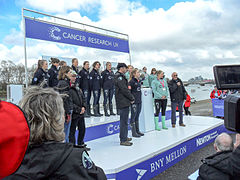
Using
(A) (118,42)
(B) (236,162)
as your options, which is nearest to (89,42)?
(A) (118,42)

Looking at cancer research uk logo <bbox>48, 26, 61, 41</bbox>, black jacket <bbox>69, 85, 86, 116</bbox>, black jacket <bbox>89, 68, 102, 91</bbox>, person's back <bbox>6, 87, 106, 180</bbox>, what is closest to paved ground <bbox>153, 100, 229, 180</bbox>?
black jacket <bbox>69, 85, 86, 116</bbox>

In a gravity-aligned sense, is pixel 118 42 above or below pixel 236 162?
above

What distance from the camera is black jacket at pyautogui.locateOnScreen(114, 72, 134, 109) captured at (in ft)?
13.7

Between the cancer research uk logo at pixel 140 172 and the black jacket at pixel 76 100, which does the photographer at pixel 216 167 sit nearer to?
the cancer research uk logo at pixel 140 172

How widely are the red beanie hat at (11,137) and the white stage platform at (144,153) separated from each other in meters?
2.49

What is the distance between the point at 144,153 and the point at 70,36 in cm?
421

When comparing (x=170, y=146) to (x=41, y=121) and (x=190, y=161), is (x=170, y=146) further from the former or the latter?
(x=41, y=121)

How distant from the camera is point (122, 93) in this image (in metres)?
4.21

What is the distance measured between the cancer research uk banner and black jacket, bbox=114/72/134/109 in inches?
99.0

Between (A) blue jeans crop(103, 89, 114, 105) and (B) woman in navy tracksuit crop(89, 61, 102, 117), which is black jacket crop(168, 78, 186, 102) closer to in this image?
(A) blue jeans crop(103, 89, 114, 105)

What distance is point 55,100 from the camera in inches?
43.9

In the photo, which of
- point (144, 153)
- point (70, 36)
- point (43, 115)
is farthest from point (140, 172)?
point (70, 36)

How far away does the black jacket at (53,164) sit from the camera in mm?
891

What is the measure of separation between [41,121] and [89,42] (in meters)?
5.82
